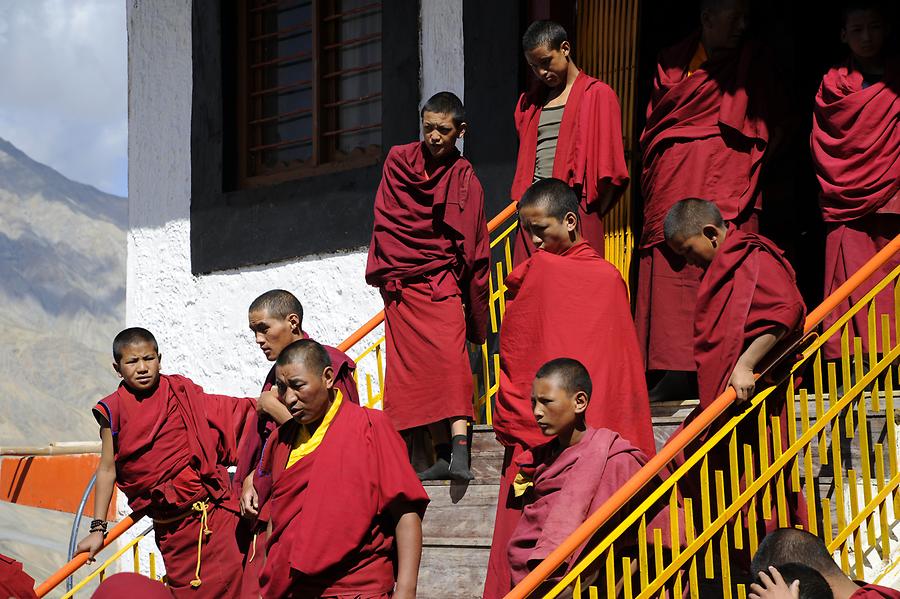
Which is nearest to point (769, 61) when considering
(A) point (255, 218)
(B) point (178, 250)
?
(A) point (255, 218)

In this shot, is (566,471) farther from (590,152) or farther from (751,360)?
(590,152)

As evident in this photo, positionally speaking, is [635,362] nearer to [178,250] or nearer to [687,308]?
[687,308]

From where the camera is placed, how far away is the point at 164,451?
23.4ft

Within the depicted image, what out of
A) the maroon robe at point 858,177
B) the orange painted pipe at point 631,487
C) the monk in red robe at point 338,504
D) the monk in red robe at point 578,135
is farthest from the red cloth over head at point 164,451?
the maroon robe at point 858,177

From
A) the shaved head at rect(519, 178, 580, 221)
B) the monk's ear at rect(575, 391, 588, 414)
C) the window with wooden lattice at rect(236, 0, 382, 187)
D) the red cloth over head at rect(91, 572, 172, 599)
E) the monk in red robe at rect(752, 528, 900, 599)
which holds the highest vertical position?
the window with wooden lattice at rect(236, 0, 382, 187)

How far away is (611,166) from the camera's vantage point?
7.23 metres

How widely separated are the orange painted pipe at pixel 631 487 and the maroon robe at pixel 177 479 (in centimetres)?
239

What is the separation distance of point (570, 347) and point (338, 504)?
4.10 feet

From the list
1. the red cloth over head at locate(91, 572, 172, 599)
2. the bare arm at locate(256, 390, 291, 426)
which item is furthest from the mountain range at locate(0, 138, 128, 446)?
the red cloth over head at locate(91, 572, 172, 599)

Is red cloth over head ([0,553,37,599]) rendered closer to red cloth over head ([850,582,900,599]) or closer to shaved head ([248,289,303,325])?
shaved head ([248,289,303,325])

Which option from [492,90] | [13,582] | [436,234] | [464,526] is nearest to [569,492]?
[464,526]

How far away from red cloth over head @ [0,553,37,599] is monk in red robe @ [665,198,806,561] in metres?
2.29

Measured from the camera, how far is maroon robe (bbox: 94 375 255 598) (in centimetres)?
701

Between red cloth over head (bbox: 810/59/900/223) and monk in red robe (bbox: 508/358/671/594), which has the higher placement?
red cloth over head (bbox: 810/59/900/223)
